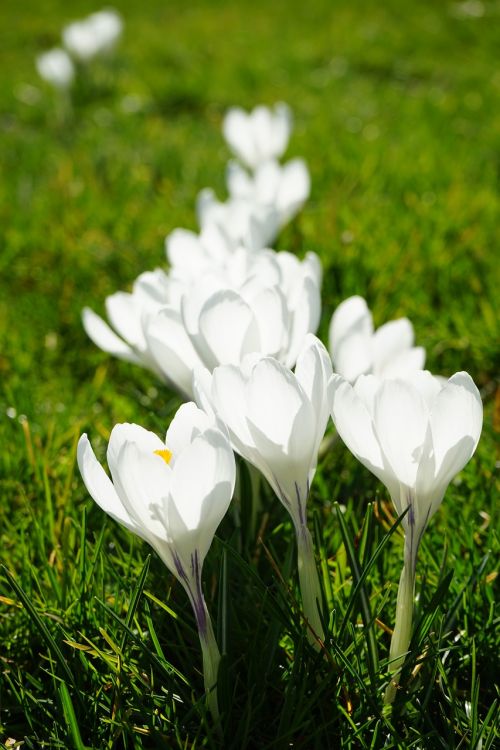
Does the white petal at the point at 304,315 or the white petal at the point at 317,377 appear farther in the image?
the white petal at the point at 304,315

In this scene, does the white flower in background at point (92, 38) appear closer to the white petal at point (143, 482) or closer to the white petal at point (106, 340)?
the white petal at point (106, 340)

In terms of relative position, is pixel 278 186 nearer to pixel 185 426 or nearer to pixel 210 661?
pixel 185 426

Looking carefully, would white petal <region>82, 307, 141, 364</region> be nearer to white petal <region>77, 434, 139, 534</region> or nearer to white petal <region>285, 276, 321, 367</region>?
white petal <region>285, 276, 321, 367</region>

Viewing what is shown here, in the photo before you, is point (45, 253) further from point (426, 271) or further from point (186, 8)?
point (186, 8)

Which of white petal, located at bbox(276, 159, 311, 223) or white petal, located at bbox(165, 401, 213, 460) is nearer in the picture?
white petal, located at bbox(165, 401, 213, 460)

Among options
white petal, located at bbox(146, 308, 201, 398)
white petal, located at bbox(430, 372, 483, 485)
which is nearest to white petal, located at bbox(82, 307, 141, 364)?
white petal, located at bbox(146, 308, 201, 398)

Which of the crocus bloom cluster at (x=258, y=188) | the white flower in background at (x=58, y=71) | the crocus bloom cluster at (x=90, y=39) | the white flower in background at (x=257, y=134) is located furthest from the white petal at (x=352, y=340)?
the crocus bloom cluster at (x=90, y=39)

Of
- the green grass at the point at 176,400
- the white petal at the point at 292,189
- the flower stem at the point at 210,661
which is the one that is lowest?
the green grass at the point at 176,400

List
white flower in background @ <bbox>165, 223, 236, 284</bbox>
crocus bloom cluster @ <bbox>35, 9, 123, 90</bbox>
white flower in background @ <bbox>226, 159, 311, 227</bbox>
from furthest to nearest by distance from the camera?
crocus bloom cluster @ <bbox>35, 9, 123, 90</bbox> → white flower in background @ <bbox>226, 159, 311, 227</bbox> → white flower in background @ <bbox>165, 223, 236, 284</bbox>
